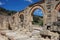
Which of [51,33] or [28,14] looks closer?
[51,33]

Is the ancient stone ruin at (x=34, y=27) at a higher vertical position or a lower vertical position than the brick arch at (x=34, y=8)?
lower

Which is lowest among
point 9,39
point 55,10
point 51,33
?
point 9,39

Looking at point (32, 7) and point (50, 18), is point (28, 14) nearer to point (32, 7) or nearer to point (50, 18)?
point (32, 7)

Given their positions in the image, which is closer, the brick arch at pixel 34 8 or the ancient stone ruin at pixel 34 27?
the ancient stone ruin at pixel 34 27

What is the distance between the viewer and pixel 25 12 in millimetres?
22328

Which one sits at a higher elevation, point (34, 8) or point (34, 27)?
point (34, 8)

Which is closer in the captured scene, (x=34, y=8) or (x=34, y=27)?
(x=34, y=27)

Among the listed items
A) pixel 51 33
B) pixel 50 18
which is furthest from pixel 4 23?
pixel 51 33

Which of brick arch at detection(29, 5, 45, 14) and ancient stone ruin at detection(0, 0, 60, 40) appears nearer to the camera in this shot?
ancient stone ruin at detection(0, 0, 60, 40)

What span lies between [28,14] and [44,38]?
56.1 ft

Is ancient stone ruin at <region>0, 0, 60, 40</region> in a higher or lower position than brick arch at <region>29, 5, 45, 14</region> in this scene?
lower

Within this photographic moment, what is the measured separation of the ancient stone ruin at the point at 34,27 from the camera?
4.03 m

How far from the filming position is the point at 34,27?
62.5 feet

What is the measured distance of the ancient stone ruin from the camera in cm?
403
